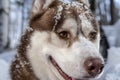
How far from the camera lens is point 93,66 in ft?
10.8

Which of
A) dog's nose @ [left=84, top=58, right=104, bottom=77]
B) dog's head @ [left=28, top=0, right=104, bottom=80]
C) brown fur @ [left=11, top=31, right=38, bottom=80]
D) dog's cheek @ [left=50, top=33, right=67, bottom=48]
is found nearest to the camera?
dog's nose @ [left=84, top=58, right=104, bottom=77]

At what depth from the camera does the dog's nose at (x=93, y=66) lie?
327 cm

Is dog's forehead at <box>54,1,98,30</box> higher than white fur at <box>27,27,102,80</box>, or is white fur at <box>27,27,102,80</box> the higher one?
dog's forehead at <box>54,1,98,30</box>

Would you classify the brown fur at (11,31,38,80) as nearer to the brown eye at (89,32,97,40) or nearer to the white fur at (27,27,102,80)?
the white fur at (27,27,102,80)

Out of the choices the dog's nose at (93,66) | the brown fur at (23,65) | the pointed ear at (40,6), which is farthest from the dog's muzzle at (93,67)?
the pointed ear at (40,6)

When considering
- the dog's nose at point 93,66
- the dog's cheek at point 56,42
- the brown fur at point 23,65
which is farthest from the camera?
the brown fur at point 23,65

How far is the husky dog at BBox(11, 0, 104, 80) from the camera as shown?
11.4 ft

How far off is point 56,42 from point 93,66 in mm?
443

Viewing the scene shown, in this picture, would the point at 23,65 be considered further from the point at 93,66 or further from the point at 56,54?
the point at 93,66

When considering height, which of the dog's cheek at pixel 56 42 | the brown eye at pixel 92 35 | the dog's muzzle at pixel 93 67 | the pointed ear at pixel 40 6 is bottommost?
the dog's muzzle at pixel 93 67

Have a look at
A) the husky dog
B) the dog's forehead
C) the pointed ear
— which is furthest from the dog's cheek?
the pointed ear

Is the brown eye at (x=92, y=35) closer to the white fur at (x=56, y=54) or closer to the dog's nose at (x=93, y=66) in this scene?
the white fur at (x=56, y=54)

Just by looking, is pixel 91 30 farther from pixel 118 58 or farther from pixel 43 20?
pixel 118 58

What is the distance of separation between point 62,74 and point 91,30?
0.40m
